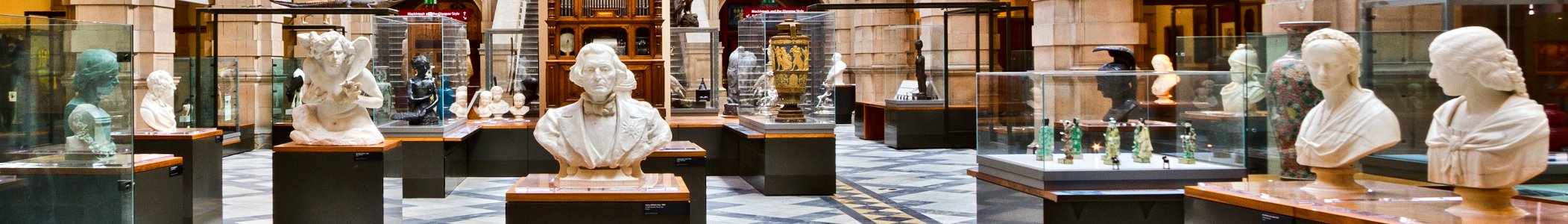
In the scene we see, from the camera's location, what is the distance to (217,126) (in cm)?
1638

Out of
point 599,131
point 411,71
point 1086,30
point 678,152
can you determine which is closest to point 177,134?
point 411,71

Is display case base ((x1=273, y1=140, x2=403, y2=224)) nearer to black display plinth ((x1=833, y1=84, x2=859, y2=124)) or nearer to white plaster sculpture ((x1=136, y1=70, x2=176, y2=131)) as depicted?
white plaster sculpture ((x1=136, y1=70, x2=176, y2=131))

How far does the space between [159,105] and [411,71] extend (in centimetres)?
197

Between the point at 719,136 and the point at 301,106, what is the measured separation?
532 cm

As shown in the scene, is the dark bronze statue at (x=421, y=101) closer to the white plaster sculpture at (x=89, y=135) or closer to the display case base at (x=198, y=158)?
the display case base at (x=198, y=158)

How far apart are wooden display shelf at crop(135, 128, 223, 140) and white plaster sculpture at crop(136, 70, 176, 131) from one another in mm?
104

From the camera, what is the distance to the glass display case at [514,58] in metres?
15.3

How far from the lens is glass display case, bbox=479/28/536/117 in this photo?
1527 centimetres

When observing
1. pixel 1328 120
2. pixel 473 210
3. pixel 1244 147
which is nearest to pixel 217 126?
pixel 473 210

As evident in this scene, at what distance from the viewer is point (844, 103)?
2603 centimetres

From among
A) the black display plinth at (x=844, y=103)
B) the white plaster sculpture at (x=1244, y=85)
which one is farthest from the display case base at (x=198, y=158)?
the black display plinth at (x=844, y=103)

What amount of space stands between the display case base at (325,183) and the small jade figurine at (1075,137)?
3.96 m

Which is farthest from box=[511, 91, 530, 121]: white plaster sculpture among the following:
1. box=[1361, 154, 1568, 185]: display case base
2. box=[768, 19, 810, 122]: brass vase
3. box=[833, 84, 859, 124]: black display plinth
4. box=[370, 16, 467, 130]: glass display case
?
box=[833, 84, 859, 124]: black display plinth

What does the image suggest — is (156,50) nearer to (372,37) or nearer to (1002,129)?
(372,37)
